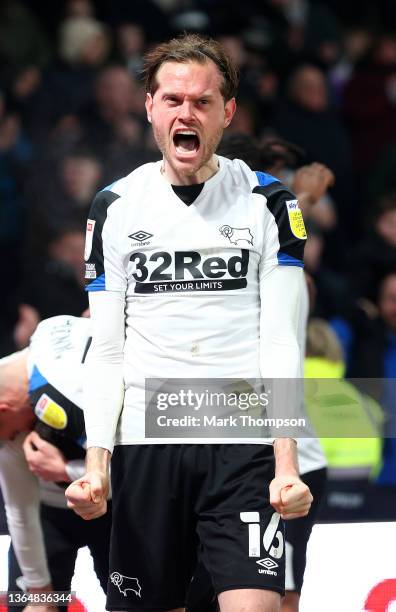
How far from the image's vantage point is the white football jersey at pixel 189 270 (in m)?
4.01

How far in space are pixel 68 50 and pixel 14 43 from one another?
46cm

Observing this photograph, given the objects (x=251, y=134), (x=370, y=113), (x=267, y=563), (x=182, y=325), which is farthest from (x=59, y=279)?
(x=267, y=563)

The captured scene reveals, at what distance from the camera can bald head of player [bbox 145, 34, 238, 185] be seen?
400 centimetres

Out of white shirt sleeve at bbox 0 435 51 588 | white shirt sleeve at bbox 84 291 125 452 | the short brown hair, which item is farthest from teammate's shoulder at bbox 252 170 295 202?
white shirt sleeve at bbox 0 435 51 588

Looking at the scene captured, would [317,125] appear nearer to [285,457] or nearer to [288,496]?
[285,457]

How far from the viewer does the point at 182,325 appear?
4016 mm

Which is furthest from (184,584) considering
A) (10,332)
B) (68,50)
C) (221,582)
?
(68,50)

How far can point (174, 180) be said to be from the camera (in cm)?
414

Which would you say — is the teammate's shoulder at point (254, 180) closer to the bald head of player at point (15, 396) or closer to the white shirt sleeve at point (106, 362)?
the white shirt sleeve at point (106, 362)

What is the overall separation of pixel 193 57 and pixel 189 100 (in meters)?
0.14

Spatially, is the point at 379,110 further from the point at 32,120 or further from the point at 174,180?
the point at 174,180

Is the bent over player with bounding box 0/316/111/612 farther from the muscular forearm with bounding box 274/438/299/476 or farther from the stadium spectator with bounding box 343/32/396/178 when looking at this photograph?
the stadium spectator with bounding box 343/32/396/178

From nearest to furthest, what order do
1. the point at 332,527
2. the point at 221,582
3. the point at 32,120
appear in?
1. the point at 221,582
2. the point at 332,527
3. the point at 32,120

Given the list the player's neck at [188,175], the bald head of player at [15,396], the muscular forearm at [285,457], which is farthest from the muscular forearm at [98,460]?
the bald head of player at [15,396]
